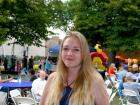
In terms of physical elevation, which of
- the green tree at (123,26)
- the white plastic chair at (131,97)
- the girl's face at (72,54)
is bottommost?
the white plastic chair at (131,97)

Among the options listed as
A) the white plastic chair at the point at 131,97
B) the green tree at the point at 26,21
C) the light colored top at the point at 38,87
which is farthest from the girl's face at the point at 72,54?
the green tree at the point at 26,21

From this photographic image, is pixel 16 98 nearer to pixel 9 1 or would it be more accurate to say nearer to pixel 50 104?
pixel 50 104

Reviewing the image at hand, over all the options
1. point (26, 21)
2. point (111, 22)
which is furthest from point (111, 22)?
point (26, 21)

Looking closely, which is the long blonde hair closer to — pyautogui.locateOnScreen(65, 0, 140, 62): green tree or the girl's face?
the girl's face

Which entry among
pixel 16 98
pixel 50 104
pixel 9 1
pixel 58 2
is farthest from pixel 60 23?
pixel 50 104

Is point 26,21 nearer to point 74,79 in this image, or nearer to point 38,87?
point 38,87

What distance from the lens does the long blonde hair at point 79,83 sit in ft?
9.49

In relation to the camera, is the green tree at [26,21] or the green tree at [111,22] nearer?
the green tree at [26,21]

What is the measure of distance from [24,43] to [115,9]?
828 cm

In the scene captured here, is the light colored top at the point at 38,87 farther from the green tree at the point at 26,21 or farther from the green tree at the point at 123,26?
the green tree at the point at 123,26

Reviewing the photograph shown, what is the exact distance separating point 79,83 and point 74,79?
0.05m

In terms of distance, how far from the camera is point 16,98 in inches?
381

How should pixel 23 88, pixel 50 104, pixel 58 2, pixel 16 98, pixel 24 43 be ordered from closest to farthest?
pixel 50 104 → pixel 16 98 → pixel 23 88 → pixel 24 43 → pixel 58 2

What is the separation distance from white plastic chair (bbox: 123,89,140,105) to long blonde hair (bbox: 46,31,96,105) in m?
7.93
